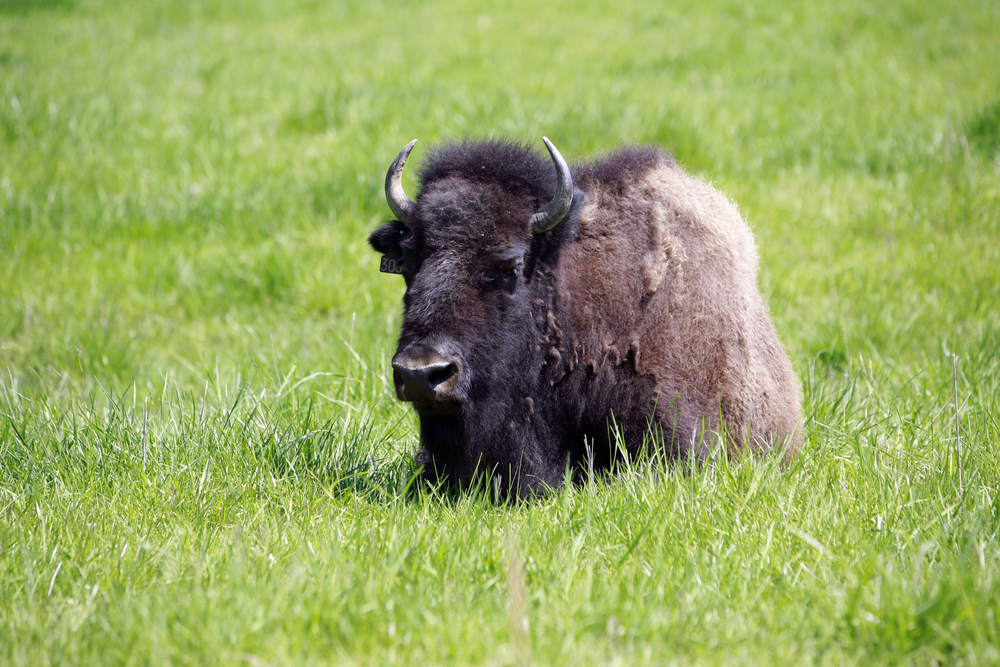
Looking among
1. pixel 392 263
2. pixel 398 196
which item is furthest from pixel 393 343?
pixel 398 196

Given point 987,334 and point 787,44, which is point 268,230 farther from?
point 787,44

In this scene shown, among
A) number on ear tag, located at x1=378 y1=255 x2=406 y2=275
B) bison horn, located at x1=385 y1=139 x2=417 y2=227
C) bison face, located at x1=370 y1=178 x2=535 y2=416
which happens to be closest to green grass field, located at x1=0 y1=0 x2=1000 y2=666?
bison face, located at x1=370 y1=178 x2=535 y2=416

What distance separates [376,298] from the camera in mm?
6277

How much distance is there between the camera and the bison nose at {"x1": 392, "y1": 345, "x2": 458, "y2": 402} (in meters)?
3.20

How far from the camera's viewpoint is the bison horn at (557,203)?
3477 mm

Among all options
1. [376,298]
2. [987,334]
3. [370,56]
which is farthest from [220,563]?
[370,56]

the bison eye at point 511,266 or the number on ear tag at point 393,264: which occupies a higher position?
the bison eye at point 511,266

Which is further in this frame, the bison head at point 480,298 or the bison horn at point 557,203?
the bison horn at point 557,203

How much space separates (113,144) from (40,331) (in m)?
3.48

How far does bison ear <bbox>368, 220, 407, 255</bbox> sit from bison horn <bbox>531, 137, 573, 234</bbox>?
0.65 metres

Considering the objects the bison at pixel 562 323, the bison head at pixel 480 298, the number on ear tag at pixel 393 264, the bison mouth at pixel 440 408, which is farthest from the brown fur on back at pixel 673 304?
the number on ear tag at pixel 393 264

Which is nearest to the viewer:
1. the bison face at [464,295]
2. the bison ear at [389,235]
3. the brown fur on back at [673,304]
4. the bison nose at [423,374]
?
the bison nose at [423,374]

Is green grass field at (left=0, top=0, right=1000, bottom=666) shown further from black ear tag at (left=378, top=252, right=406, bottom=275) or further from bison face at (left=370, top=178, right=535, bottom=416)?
black ear tag at (left=378, top=252, right=406, bottom=275)

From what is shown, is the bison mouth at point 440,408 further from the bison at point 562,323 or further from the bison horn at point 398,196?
the bison horn at point 398,196
